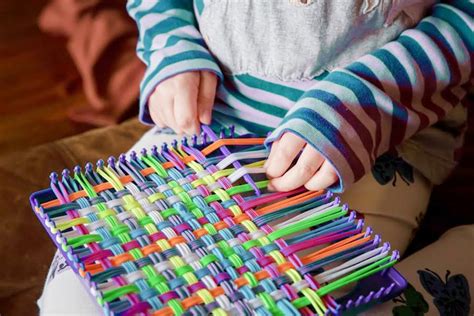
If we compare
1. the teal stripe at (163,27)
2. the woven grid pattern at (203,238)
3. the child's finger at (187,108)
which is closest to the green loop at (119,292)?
the woven grid pattern at (203,238)

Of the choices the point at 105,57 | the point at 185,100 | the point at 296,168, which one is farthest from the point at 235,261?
the point at 105,57

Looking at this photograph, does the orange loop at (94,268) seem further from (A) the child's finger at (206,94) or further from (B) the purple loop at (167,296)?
(A) the child's finger at (206,94)

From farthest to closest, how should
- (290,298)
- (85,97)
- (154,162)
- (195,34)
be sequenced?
(85,97) < (195,34) < (154,162) < (290,298)

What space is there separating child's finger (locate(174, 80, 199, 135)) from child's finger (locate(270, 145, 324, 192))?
0.12 meters

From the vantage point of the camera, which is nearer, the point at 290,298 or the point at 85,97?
the point at 290,298

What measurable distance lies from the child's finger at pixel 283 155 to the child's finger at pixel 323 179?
0.9 inches

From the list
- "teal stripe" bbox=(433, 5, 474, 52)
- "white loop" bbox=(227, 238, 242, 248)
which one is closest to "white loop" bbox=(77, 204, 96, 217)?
"white loop" bbox=(227, 238, 242, 248)

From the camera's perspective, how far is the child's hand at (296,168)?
55 cm

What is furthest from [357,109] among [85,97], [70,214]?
[85,97]

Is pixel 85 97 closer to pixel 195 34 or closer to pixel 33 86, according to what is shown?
pixel 33 86

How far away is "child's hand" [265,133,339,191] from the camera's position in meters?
0.55

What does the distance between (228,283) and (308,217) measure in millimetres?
93

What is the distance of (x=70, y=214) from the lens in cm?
50

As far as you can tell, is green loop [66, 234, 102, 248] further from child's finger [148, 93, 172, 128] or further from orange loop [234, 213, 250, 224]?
child's finger [148, 93, 172, 128]
